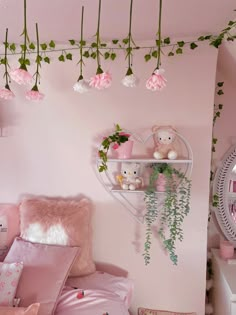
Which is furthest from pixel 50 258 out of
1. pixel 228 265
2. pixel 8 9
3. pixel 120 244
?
pixel 8 9

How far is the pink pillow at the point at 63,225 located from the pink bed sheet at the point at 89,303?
0.71ft

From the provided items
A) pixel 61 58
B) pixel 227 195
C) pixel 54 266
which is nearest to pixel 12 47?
pixel 61 58

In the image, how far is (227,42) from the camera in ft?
5.33

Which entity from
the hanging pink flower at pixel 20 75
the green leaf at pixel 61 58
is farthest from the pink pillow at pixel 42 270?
the green leaf at pixel 61 58

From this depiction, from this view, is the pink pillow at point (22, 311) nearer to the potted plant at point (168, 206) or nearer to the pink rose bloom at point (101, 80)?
the potted plant at point (168, 206)

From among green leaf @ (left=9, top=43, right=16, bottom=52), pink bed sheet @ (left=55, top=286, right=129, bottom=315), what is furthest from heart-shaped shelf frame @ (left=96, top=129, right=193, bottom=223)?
green leaf @ (left=9, top=43, right=16, bottom=52)

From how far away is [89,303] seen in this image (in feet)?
4.85

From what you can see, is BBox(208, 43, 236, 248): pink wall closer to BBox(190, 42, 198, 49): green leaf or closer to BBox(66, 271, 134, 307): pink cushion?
BBox(190, 42, 198, 49): green leaf

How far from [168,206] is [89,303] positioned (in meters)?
0.76

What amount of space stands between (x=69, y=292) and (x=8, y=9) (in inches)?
66.8

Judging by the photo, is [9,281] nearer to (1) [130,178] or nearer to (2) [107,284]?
(2) [107,284]

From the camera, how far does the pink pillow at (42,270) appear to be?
144 centimetres

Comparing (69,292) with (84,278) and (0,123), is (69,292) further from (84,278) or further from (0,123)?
(0,123)

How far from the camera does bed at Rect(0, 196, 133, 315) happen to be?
1.45 m
